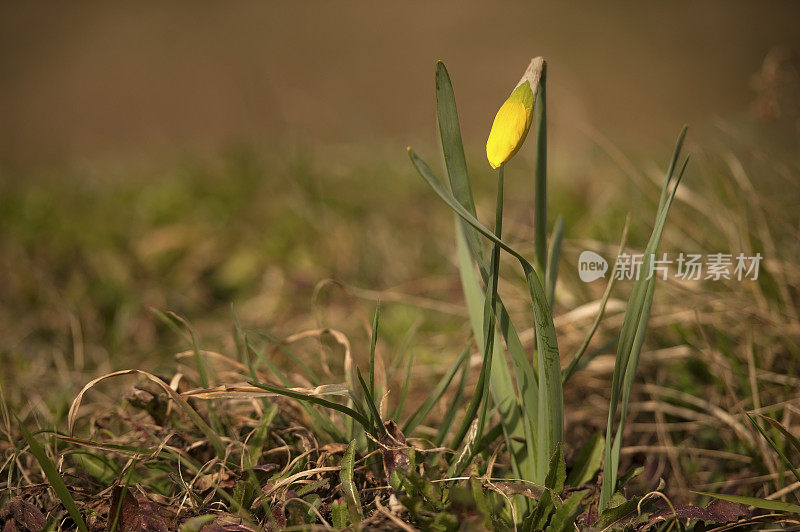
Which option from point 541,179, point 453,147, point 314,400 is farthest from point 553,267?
point 314,400

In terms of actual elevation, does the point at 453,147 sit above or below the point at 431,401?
above

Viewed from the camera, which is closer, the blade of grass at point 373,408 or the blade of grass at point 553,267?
the blade of grass at point 373,408

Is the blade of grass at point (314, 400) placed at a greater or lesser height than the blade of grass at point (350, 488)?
greater

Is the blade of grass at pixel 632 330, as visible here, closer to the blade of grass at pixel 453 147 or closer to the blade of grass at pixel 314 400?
the blade of grass at pixel 453 147

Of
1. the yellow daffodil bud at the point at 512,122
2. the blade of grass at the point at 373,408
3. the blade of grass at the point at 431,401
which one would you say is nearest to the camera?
the yellow daffodil bud at the point at 512,122

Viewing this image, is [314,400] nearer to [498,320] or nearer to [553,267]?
[498,320]

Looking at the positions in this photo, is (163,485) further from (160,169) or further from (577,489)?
(160,169)

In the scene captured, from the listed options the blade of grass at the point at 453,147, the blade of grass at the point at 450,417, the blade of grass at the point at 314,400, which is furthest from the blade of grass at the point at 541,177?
the blade of grass at the point at 314,400

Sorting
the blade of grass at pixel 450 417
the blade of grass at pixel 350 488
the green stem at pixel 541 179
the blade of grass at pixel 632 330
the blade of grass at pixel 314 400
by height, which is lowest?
the blade of grass at pixel 350 488

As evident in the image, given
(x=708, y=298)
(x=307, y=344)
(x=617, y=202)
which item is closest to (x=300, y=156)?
(x=307, y=344)
